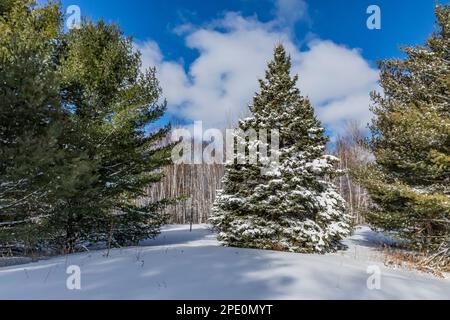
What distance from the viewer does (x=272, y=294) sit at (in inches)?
163

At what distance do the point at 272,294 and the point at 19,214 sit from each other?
303 inches

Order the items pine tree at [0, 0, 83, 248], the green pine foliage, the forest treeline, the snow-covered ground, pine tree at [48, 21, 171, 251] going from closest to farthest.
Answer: the snow-covered ground
pine tree at [0, 0, 83, 248]
the green pine foliage
the forest treeline
pine tree at [48, 21, 171, 251]

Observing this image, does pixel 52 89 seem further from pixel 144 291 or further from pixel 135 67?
pixel 144 291

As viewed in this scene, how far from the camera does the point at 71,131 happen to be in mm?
8992

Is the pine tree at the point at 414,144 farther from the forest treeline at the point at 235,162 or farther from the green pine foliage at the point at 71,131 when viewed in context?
the green pine foliage at the point at 71,131

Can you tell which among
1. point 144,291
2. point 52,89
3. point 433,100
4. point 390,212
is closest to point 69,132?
point 52,89

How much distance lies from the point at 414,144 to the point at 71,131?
10592 mm

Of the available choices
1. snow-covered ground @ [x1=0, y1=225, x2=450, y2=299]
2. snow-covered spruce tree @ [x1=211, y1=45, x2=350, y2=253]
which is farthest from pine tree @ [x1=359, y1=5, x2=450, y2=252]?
snow-covered ground @ [x1=0, y1=225, x2=450, y2=299]

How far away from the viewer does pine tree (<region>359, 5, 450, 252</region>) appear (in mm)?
10320

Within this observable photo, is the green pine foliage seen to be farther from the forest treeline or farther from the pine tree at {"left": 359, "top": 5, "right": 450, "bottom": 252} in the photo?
the pine tree at {"left": 359, "top": 5, "right": 450, "bottom": 252}

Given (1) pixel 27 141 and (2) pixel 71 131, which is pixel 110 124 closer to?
(2) pixel 71 131

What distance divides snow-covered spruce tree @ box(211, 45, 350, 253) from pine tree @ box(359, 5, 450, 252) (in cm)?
160

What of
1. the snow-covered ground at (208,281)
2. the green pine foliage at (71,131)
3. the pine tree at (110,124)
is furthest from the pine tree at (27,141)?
the snow-covered ground at (208,281)

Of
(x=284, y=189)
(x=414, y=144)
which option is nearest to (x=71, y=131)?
(x=284, y=189)
